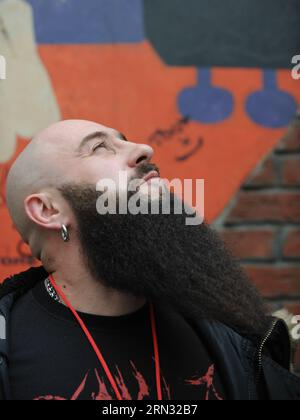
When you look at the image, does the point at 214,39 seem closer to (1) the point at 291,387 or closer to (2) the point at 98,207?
(2) the point at 98,207

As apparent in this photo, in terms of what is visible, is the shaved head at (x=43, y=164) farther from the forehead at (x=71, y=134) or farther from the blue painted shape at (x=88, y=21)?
the blue painted shape at (x=88, y=21)

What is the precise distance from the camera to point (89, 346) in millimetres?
1441

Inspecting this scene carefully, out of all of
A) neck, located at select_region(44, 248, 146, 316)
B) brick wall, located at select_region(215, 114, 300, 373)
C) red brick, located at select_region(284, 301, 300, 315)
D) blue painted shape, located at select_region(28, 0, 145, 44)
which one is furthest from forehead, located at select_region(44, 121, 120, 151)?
red brick, located at select_region(284, 301, 300, 315)

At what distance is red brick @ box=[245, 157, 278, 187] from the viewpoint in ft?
7.54

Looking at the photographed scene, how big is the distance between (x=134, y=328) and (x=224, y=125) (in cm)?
107

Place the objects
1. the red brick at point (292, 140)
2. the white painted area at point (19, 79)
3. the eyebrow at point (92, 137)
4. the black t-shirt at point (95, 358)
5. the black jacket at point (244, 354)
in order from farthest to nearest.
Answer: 1. the red brick at point (292, 140)
2. the white painted area at point (19, 79)
3. the eyebrow at point (92, 137)
4. the black jacket at point (244, 354)
5. the black t-shirt at point (95, 358)

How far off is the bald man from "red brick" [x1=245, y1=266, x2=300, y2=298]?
66cm

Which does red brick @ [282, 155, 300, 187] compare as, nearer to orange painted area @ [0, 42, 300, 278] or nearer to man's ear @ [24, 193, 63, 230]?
orange painted area @ [0, 42, 300, 278]

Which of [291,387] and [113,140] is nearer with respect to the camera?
[291,387]

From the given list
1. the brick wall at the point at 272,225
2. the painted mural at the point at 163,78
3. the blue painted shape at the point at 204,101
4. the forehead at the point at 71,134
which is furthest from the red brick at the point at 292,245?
the forehead at the point at 71,134

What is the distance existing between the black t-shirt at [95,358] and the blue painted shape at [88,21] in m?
1.10

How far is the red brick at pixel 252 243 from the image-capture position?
7.47 feet
